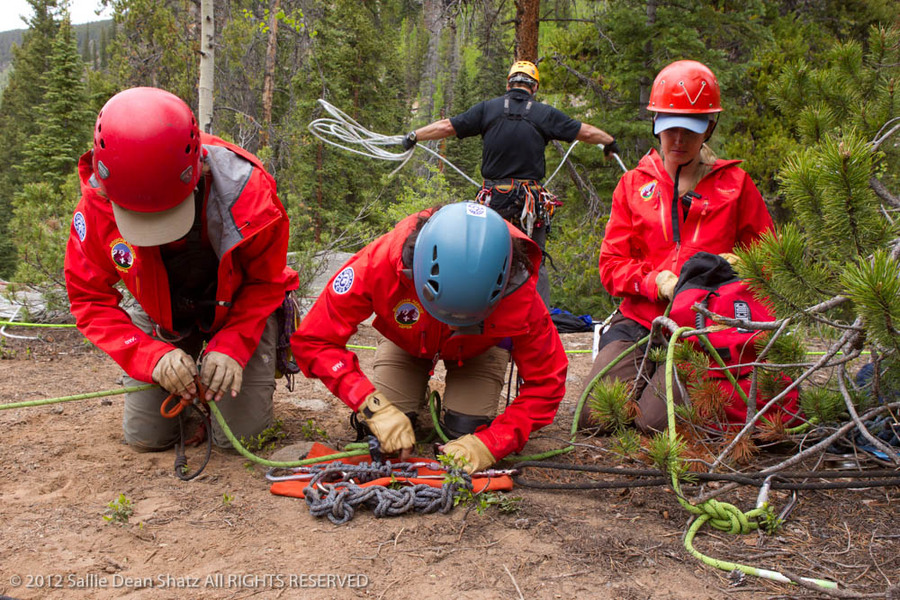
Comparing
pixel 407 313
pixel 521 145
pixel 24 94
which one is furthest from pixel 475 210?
pixel 24 94

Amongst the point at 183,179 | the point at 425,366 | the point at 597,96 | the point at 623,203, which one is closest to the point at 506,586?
the point at 425,366

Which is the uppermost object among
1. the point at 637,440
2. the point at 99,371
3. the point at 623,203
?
the point at 623,203

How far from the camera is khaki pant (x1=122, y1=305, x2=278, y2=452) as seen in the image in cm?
302

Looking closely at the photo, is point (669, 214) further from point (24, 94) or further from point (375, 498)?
point (24, 94)

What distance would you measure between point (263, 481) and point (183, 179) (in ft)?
4.12

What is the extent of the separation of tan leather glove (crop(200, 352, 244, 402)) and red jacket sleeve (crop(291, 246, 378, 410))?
0.29m

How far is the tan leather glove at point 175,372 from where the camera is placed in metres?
2.65

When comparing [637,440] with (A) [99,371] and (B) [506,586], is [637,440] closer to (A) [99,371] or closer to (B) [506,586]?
(B) [506,586]

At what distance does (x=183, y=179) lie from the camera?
2.42m

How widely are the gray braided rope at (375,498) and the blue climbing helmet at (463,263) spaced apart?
624mm

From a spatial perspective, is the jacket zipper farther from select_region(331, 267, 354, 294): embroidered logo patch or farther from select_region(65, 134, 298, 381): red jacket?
select_region(65, 134, 298, 381): red jacket

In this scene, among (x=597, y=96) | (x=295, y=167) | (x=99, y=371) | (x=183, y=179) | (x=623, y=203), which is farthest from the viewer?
(x=295, y=167)

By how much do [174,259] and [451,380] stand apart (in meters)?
1.40

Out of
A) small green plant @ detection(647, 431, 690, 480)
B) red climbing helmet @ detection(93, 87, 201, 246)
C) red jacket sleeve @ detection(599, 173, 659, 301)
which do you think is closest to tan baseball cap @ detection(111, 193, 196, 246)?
red climbing helmet @ detection(93, 87, 201, 246)
